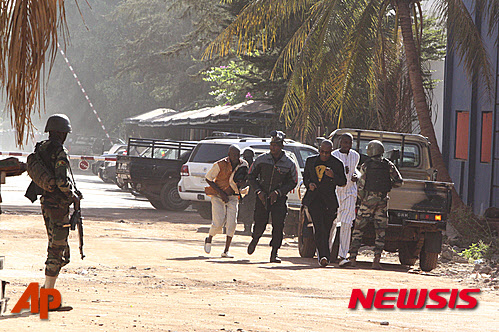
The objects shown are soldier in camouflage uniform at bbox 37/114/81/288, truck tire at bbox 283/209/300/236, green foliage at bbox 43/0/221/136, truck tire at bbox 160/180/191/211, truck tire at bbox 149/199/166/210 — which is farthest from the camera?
green foliage at bbox 43/0/221/136

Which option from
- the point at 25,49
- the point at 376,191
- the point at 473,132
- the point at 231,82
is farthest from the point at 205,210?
the point at 25,49

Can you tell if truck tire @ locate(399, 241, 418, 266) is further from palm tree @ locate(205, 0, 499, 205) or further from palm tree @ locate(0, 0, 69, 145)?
palm tree @ locate(0, 0, 69, 145)

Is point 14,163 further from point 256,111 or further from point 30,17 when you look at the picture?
point 256,111

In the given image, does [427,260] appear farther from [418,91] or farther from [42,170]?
[42,170]

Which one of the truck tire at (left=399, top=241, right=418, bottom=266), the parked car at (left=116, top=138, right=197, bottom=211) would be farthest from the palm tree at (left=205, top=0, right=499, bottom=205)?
the parked car at (left=116, top=138, right=197, bottom=211)

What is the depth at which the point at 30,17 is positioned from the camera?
166 inches

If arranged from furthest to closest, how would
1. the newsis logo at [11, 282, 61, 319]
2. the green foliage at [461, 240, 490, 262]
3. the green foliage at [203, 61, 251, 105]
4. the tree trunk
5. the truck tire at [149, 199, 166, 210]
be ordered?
the green foliage at [203, 61, 251, 105]
the truck tire at [149, 199, 166, 210]
the tree trunk
the green foliage at [461, 240, 490, 262]
the newsis logo at [11, 282, 61, 319]

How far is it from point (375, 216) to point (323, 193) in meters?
0.86

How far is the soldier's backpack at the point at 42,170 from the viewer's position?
23.4ft

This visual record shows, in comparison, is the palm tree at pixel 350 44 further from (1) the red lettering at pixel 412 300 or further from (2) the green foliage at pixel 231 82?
(2) the green foliage at pixel 231 82

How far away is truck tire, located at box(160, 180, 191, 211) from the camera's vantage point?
21.2 meters

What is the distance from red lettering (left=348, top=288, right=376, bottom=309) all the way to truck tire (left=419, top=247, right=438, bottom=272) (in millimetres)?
3123

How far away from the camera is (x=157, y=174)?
20.9 metres

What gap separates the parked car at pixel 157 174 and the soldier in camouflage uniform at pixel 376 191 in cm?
1003
